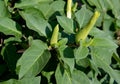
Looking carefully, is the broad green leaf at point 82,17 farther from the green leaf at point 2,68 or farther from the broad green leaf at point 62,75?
the green leaf at point 2,68

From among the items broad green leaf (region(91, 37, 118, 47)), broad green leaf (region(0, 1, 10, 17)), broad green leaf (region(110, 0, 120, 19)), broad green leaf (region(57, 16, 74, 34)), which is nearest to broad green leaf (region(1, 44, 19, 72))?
broad green leaf (region(0, 1, 10, 17))

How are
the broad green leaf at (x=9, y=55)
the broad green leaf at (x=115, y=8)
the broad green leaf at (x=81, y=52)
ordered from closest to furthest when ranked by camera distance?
1. the broad green leaf at (x=81, y=52)
2. the broad green leaf at (x=9, y=55)
3. the broad green leaf at (x=115, y=8)

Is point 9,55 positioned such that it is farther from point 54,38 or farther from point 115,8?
point 115,8

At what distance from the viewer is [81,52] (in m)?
1.35

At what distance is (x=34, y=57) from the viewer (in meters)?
1.36

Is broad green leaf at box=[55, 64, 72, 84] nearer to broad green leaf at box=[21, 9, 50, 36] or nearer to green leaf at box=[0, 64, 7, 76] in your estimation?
broad green leaf at box=[21, 9, 50, 36]

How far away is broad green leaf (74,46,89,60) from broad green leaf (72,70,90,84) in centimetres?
13

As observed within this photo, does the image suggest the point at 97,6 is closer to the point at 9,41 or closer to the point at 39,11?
the point at 39,11

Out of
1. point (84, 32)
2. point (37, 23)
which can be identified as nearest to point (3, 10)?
point (37, 23)

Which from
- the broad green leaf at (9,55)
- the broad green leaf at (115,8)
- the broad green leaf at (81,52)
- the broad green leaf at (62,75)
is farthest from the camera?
the broad green leaf at (115,8)

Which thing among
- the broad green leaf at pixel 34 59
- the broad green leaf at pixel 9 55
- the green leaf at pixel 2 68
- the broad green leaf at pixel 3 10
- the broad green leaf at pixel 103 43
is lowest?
the green leaf at pixel 2 68

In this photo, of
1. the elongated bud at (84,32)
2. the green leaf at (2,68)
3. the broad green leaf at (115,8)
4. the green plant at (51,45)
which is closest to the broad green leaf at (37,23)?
the green plant at (51,45)

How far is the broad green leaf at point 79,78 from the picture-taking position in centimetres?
145

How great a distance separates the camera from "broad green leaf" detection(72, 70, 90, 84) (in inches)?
57.2
